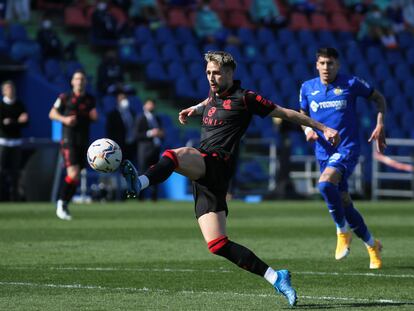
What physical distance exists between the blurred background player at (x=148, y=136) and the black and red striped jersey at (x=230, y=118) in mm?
15728

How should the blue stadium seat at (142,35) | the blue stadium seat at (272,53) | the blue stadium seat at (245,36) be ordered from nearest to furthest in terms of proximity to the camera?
the blue stadium seat at (142,35), the blue stadium seat at (245,36), the blue stadium seat at (272,53)

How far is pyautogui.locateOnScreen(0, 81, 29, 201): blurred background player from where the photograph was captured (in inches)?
879

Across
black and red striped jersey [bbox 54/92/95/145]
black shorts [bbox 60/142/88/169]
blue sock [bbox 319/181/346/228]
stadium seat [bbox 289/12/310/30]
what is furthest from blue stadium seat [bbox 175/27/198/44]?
blue sock [bbox 319/181/346/228]

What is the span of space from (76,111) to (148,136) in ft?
22.9

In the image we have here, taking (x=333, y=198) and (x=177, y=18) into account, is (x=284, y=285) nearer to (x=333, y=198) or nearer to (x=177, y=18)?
(x=333, y=198)

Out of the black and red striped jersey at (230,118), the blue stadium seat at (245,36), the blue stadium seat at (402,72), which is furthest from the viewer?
the blue stadium seat at (402,72)

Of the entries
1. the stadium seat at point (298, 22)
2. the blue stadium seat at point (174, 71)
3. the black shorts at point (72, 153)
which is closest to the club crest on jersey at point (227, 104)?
the black shorts at point (72, 153)

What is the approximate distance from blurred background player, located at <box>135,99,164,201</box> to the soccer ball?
16079mm

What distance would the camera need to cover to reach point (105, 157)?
804cm

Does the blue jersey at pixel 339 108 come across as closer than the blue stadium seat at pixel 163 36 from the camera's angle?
Yes

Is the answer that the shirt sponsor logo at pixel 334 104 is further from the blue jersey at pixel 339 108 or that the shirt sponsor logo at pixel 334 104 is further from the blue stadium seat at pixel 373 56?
the blue stadium seat at pixel 373 56

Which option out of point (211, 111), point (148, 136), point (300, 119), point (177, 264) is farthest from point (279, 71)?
point (300, 119)

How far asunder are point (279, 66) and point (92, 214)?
44.8 ft

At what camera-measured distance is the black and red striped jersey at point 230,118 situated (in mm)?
8398
